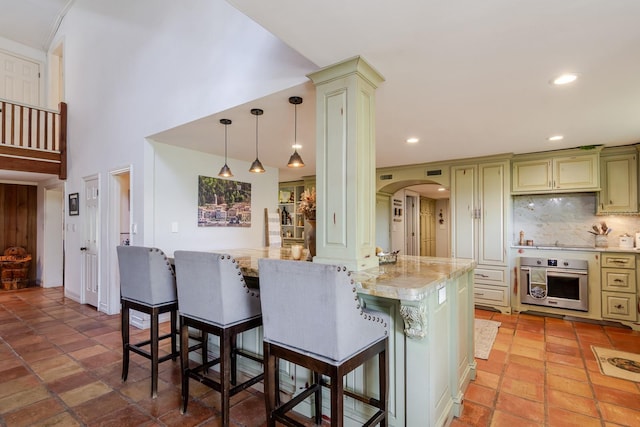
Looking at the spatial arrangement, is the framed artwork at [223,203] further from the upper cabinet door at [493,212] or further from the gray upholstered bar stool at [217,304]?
the upper cabinet door at [493,212]

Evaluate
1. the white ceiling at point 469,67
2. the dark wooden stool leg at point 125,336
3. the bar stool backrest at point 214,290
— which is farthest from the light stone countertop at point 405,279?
the dark wooden stool leg at point 125,336

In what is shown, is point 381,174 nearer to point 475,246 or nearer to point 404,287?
point 475,246

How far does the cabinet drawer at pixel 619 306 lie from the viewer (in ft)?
13.0

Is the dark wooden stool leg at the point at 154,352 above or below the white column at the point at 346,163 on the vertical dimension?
below

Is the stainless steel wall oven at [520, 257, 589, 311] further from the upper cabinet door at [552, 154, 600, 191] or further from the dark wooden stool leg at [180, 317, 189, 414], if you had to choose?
the dark wooden stool leg at [180, 317, 189, 414]

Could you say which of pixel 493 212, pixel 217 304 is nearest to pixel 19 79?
pixel 217 304

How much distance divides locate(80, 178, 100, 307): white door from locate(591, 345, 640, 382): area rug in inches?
241

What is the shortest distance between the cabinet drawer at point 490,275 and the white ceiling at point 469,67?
1858mm

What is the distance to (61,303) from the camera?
→ 518 centimetres

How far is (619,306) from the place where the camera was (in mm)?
4035

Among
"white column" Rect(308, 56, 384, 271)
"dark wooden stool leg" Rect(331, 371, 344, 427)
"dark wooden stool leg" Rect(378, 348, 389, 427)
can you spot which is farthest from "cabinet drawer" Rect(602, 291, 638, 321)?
"dark wooden stool leg" Rect(331, 371, 344, 427)

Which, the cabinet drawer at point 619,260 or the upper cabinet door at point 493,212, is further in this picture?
the upper cabinet door at point 493,212

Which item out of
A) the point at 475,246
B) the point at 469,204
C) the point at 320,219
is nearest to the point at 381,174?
the point at 469,204

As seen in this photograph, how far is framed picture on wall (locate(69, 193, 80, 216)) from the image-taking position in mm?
5305
